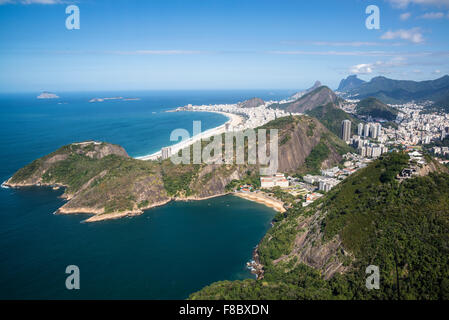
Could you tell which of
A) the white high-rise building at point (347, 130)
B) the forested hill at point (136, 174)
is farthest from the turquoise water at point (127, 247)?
the white high-rise building at point (347, 130)

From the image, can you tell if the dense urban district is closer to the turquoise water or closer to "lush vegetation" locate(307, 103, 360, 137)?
the turquoise water

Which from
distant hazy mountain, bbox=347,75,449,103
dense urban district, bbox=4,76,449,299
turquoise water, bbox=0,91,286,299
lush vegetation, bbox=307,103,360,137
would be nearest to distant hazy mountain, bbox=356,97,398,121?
lush vegetation, bbox=307,103,360,137

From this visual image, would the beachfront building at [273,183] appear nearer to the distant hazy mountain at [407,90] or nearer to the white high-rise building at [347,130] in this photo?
the white high-rise building at [347,130]

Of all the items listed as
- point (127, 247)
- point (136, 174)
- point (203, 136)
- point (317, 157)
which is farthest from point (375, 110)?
point (127, 247)

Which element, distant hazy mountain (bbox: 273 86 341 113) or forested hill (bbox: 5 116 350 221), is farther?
distant hazy mountain (bbox: 273 86 341 113)

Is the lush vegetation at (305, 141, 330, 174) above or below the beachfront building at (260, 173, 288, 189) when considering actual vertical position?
above

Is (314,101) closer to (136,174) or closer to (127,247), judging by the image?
(136,174)
